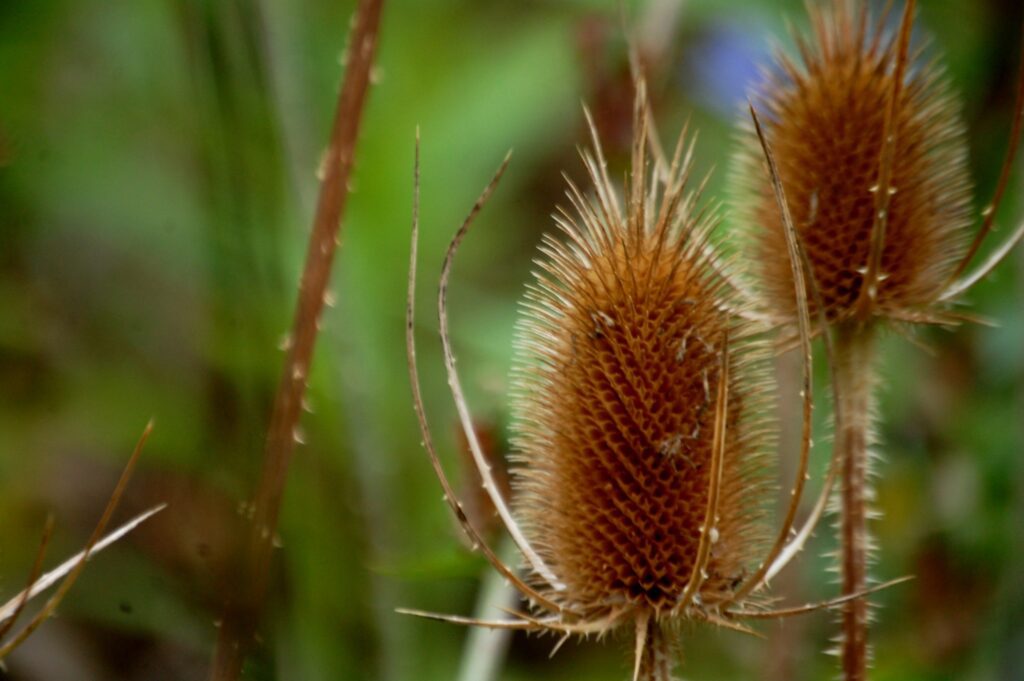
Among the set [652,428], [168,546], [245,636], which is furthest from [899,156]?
[168,546]

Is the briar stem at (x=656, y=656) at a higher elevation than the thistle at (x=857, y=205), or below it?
below

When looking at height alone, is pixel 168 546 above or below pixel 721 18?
below

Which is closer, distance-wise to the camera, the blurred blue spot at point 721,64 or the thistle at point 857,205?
the thistle at point 857,205

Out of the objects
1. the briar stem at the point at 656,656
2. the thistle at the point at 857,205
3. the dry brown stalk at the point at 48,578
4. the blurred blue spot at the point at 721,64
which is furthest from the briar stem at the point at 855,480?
the blurred blue spot at the point at 721,64

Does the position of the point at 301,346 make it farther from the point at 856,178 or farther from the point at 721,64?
the point at 721,64

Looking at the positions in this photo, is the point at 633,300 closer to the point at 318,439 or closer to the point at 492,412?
the point at 492,412

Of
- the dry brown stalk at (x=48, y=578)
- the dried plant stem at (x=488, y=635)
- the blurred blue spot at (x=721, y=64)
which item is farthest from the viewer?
the blurred blue spot at (x=721, y=64)

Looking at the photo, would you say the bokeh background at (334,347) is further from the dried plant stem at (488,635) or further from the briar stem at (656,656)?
the briar stem at (656,656)
